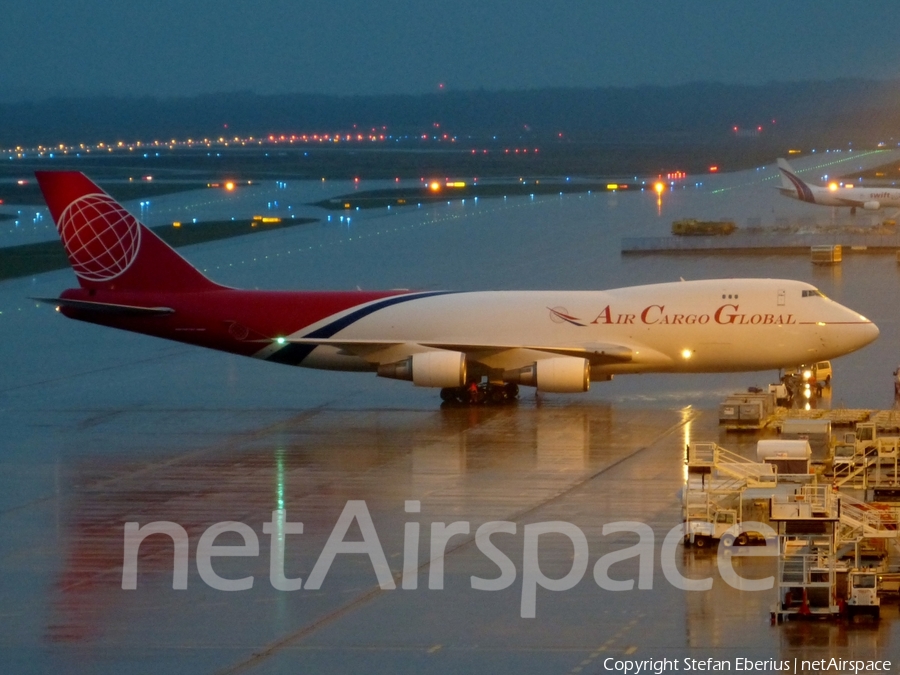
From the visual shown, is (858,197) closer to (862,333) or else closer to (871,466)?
(862,333)

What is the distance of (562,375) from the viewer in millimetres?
43438

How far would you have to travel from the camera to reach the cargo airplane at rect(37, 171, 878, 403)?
44.0 meters

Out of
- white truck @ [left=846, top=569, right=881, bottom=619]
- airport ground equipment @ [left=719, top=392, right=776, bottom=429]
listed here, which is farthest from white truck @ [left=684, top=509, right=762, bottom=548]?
airport ground equipment @ [left=719, top=392, right=776, bottom=429]

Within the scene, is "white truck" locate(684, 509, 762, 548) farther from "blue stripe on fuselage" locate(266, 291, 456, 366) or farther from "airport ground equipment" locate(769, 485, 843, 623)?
"blue stripe on fuselage" locate(266, 291, 456, 366)

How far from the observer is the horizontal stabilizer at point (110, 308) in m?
46.6

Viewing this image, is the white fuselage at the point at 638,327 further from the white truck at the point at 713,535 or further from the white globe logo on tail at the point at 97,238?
the white truck at the point at 713,535

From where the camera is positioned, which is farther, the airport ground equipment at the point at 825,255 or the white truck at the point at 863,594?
the airport ground equipment at the point at 825,255

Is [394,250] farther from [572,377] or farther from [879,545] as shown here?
[879,545]

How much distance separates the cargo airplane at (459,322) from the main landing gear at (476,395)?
1.7 inches

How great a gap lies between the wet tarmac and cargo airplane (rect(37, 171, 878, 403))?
150 cm

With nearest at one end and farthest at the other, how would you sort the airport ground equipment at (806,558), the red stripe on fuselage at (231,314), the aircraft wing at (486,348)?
1. the airport ground equipment at (806,558)
2. the aircraft wing at (486,348)
3. the red stripe on fuselage at (231,314)

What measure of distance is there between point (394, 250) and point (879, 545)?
6741cm

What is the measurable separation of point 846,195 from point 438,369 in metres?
80.5

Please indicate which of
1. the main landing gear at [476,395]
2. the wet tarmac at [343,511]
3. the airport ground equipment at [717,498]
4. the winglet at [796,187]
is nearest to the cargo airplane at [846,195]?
the winglet at [796,187]
